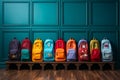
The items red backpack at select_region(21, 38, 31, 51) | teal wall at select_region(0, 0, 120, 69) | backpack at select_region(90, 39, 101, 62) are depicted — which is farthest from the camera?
teal wall at select_region(0, 0, 120, 69)

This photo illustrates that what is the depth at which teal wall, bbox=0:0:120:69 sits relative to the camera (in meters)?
7.48

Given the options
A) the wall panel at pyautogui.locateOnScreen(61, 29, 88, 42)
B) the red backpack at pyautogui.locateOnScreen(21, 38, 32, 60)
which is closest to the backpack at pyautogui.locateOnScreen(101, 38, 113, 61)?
the wall panel at pyautogui.locateOnScreen(61, 29, 88, 42)

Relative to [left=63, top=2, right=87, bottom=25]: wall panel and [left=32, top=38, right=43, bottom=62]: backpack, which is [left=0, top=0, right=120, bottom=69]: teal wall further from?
[left=32, top=38, right=43, bottom=62]: backpack

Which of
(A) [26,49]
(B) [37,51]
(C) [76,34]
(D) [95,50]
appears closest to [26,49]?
(A) [26,49]

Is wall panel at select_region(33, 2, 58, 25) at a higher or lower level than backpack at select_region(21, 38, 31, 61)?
higher

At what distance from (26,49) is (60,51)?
87 cm

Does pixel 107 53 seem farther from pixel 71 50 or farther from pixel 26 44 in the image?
pixel 26 44

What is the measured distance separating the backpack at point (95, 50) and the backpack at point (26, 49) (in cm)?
160

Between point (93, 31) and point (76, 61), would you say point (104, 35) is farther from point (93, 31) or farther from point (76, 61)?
point (76, 61)

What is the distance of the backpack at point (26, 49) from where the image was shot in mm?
7111

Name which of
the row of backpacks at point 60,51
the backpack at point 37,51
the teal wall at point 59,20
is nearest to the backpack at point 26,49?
the row of backpacks at point 60,51

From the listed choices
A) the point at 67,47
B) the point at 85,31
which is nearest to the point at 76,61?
the point at 67,47

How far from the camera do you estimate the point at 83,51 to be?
7.04m

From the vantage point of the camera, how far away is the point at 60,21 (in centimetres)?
751
